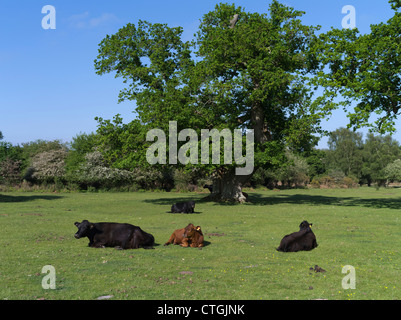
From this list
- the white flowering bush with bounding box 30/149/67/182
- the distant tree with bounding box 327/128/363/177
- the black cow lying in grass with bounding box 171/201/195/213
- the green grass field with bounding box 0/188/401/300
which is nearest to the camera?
the green grass field with bounding box 0/188/401/300

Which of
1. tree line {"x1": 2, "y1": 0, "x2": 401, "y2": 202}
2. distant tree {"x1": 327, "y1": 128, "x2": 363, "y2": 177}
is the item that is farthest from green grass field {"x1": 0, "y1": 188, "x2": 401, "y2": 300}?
distant tree {"x1": 327, "y1": 128, "x2": 363, "y2": 177}

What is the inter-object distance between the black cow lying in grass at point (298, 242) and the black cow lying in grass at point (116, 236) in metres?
4.65

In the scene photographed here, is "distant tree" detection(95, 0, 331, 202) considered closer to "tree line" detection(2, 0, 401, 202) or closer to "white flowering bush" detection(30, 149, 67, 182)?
"tree line" detection(2, 0, 401, 202)

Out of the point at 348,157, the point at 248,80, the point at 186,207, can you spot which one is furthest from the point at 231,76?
the point at 348,157

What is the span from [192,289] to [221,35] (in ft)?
102

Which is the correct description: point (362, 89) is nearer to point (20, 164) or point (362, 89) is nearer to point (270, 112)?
point (270, 112)

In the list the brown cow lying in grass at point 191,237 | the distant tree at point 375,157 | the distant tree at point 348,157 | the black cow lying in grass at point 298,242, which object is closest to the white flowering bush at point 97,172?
the brown cow lying in grass at point 191,237

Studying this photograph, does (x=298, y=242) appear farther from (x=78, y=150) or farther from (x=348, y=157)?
(x=348, y=157)

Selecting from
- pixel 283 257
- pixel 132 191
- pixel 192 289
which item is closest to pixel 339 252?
pixel 283 257

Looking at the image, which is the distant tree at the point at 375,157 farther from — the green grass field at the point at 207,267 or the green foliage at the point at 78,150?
the green grass field at the point at 207,267

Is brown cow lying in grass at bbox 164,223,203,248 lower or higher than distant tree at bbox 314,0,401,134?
lower

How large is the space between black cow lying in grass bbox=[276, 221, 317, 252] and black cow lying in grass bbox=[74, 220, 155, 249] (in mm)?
4647

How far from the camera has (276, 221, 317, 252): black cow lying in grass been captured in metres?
12.8
